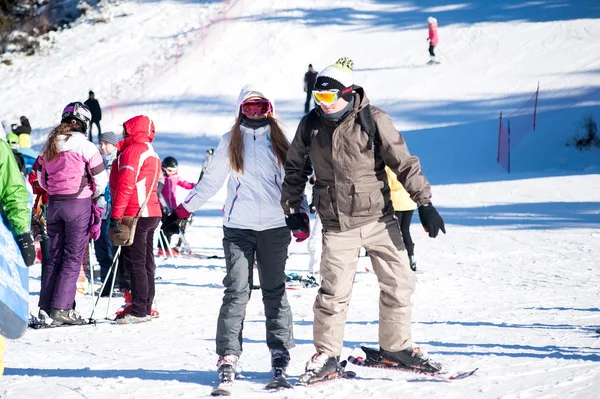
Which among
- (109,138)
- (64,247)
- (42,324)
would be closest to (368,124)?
(64,247)

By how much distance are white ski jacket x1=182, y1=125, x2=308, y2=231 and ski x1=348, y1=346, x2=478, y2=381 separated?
98cm

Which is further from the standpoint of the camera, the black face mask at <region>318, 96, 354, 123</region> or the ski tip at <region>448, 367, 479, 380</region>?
the ski tip at <region>448, 367, 479, 380</region>

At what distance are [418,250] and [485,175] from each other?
7.40 m

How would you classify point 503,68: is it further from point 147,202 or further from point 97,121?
point 147,202

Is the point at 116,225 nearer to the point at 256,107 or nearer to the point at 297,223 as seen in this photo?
the point at 256,107

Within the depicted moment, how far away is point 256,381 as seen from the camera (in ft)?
17.9

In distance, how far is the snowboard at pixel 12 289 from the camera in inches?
183

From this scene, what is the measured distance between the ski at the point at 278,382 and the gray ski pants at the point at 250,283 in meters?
0.23

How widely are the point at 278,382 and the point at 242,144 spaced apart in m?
1.48

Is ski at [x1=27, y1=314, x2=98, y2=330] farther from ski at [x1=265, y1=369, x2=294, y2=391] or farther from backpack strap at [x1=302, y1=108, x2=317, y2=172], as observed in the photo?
backpack strap at [x1=302, y1=108, x2=317, y2=172]

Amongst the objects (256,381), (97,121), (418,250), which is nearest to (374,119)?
(256,381)

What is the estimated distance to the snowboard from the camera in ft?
15.3

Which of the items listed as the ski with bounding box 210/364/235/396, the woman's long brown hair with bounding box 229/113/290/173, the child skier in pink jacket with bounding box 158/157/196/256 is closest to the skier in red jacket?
the woman's long brown hair with bounding box 229/113/290/173

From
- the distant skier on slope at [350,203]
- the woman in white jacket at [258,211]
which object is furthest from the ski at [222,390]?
the distant skier on slope at [350,203]
